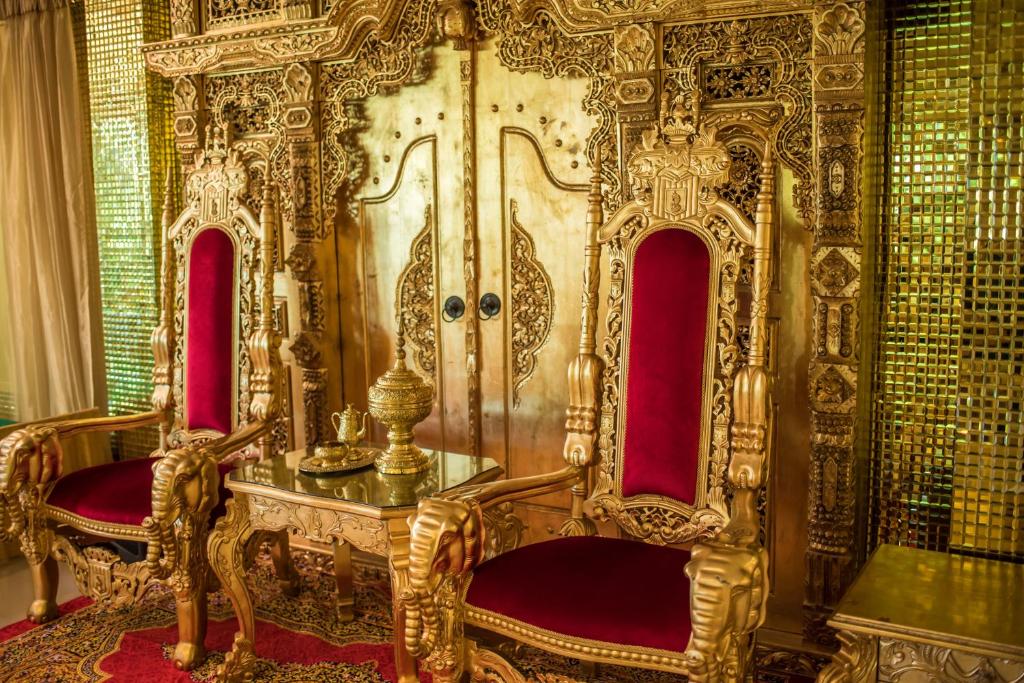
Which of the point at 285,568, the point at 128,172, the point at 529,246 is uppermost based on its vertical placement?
the point at 128,172

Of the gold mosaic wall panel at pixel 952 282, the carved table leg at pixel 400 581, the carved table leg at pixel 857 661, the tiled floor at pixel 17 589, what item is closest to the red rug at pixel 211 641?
the tiled floor at pixel 17 589

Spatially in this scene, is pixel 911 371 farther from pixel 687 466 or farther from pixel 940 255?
pixel 687 466

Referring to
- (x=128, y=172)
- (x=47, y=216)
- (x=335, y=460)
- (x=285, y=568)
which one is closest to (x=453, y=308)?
(x=335, y=460)

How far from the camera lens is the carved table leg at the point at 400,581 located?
2178 mm

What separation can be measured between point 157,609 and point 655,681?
68.6 inches

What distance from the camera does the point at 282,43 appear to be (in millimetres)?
3291

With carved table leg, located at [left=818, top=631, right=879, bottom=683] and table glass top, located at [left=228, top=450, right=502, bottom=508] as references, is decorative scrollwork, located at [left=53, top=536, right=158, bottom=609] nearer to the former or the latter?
table glass top, located at [left=228, top=450, right=502, bottom=508]

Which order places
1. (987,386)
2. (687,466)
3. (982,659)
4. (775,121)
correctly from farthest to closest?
A: (775,121) < (987,386) < (687,466) < (982,659)

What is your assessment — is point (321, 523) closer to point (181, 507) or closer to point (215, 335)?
point (181, 507)

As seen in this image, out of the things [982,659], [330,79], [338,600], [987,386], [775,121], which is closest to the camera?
[982,659]

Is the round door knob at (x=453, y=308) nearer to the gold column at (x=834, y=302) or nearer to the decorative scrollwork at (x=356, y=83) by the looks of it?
the decorative scrollwork at (x=356, y=83)

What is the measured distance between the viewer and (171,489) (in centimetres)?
249

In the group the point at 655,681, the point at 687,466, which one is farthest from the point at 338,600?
the point at 687,466

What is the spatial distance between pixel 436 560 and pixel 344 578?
1214 mm
